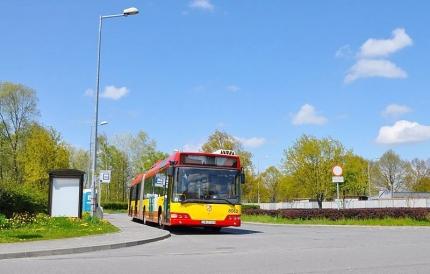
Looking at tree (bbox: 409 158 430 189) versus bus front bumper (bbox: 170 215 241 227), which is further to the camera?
tree (bbox: 409 158 430 189)

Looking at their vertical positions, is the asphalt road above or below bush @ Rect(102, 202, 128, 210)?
below

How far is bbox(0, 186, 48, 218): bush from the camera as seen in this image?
1043 inches

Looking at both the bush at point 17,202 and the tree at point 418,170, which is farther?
the tree at point 418,170

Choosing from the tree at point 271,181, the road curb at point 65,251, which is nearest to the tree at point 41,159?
the road curb at point 65,251

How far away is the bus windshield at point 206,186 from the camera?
856 inches

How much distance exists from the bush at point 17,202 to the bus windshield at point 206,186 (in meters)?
9.35

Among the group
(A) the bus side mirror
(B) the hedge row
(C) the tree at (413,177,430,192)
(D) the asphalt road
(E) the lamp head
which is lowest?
(D) the asphalt road

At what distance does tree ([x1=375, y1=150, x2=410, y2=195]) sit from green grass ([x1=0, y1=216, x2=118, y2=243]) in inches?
3458

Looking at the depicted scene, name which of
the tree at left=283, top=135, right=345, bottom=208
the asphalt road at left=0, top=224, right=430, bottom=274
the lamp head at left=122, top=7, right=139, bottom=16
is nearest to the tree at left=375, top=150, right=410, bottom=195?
the tree at left=283, top=135, right=345, bottom=208

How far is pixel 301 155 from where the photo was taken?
62.7 metres

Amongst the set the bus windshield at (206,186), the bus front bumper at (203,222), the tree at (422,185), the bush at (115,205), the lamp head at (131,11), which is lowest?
the bus front bumper at (203,222)

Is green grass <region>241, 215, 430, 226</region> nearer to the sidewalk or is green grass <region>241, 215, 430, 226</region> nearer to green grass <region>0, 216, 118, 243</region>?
green grass <region>0, 216, 118, 243</region>

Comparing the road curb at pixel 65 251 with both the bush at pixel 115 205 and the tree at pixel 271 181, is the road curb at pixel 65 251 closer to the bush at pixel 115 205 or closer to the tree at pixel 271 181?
the bush at pixel 115 205

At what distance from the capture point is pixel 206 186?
71.9ft
